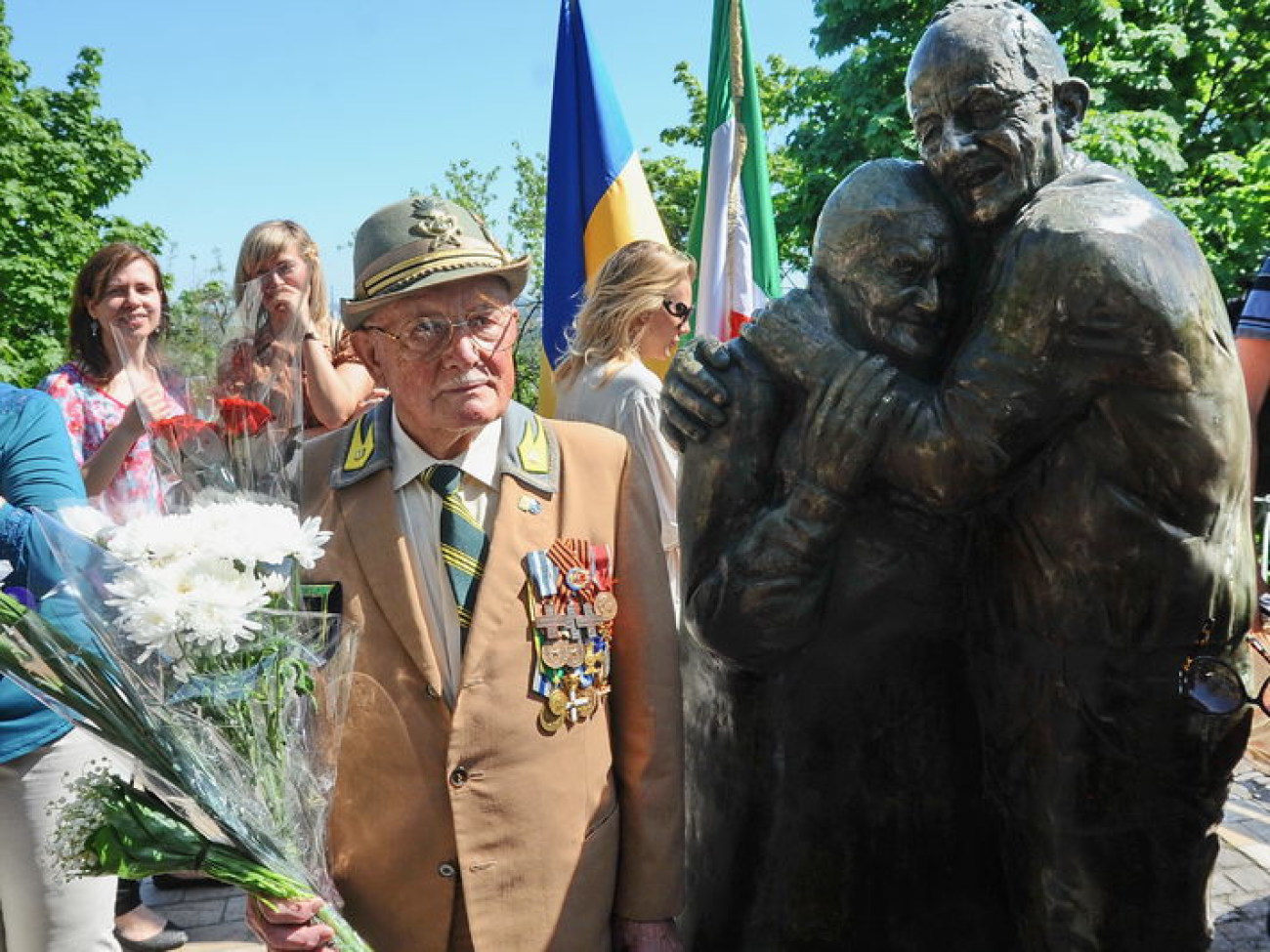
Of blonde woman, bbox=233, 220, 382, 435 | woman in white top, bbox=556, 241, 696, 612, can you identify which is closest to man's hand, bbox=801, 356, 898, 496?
woman in white top, bbox=556, 241, 696, 612

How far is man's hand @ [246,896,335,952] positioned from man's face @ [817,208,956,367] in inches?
49.3

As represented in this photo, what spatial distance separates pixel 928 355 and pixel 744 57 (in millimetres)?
4784

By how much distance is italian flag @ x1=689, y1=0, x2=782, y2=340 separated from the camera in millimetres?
6102

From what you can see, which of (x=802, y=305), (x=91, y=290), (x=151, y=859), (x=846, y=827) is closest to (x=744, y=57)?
(x=91, y=290)

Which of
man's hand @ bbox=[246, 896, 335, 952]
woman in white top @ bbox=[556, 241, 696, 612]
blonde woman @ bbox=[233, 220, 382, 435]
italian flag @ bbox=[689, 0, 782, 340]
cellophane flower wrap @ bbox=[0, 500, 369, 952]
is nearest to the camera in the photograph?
cellophane flower wrap @ bbox=[0, 500, 369, 952]

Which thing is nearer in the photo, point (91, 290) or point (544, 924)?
point (544, 924)

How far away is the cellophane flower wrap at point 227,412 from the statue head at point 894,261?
0.93 metres

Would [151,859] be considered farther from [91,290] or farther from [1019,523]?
[91,290]

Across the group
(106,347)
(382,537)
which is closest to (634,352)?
(106,347)

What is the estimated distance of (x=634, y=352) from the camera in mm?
4258

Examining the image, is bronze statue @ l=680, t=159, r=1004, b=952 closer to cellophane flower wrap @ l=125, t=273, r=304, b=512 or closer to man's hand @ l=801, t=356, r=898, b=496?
man's hand @ l=801, t=356, r=898, b=496

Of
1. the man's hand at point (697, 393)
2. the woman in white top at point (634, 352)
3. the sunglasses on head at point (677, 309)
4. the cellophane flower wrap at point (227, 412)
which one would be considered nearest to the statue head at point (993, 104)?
the man's hand at point (697, 393)

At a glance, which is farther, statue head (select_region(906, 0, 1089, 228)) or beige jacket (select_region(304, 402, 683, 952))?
beige jacket (select_region(304, 402, 683, 952))

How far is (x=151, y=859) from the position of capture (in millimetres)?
1572
